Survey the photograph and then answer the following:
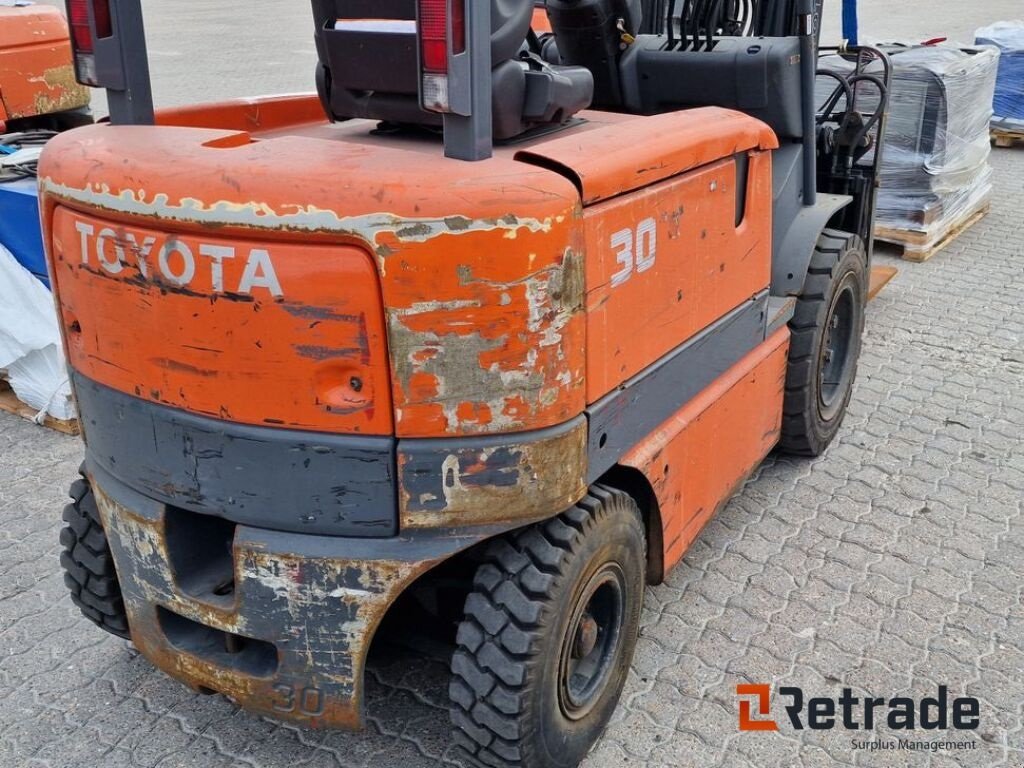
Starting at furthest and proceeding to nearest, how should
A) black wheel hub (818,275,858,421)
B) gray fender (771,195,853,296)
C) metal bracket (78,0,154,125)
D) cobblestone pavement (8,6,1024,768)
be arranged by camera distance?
black wheel hub (818,275,858,421) < gray fender (771,195,853,296) < cobblestone pavement (8,6,1024,768) < metal bracket (78,0,154,125)

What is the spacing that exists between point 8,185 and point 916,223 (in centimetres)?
553

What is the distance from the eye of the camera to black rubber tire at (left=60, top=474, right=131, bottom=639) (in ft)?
9.38

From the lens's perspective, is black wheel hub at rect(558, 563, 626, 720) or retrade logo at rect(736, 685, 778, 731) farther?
retrade logo at rect(736, 685, 778, 731)

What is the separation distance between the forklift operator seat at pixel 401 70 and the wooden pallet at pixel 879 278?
3.91 metres

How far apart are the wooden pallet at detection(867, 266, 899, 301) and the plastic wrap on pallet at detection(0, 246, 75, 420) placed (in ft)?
14.3

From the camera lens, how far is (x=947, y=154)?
6.67 meters

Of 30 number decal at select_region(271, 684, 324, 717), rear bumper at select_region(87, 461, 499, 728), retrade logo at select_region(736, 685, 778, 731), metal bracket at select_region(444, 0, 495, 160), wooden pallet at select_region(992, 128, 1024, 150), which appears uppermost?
metal bracket at select_region(444, 0, 495, 160)

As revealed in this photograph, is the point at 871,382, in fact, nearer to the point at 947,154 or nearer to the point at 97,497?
the point at 947,154

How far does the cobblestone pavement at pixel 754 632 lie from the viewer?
2.77 metres

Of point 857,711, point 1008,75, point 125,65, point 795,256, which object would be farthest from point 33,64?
point 1008,75

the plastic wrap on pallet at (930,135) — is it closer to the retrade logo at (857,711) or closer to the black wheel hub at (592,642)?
the retrade logo at (857,711)

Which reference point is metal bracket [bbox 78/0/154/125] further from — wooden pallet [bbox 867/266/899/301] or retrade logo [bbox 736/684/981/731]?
wooden pallet [bbox 867/266/899/301]

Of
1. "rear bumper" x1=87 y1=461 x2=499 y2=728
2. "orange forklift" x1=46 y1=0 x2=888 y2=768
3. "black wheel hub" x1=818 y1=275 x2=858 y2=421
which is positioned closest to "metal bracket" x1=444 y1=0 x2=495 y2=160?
"orange forklift" x1=46 y1=0 x2=888 y2=768

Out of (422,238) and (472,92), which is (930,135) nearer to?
(472,92)
